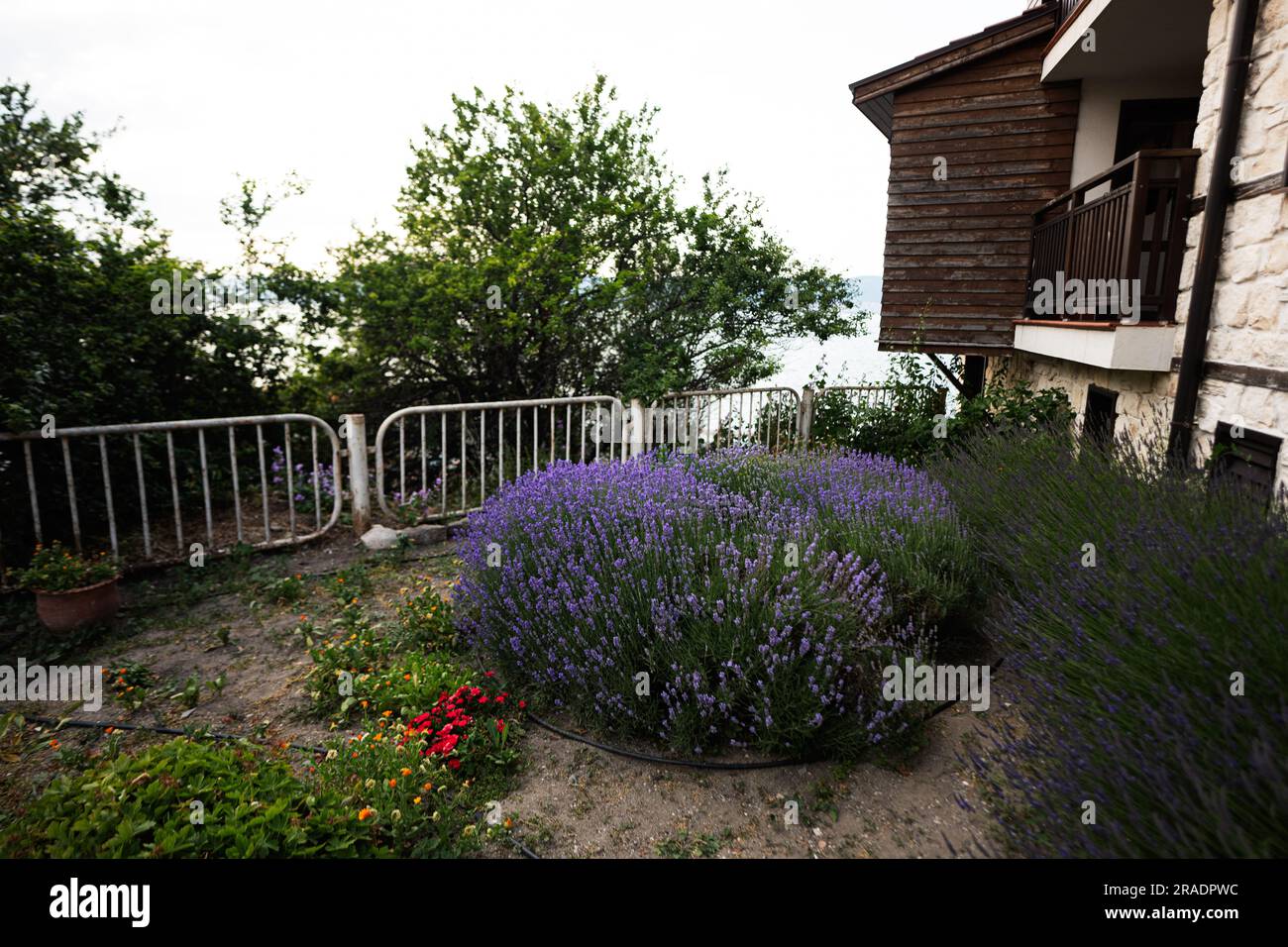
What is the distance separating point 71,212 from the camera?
622 centimetres

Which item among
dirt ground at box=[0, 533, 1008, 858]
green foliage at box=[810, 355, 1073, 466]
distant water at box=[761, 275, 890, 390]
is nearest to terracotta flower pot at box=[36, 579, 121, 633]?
dirt ground at box=[0, 533, 1008, 858]

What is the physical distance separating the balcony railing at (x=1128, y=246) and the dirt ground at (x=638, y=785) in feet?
13.7

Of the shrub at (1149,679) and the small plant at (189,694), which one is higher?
the shrub at (1149,679)

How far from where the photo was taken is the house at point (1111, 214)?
183 inches

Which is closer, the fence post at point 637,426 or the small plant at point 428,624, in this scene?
the small plant at point 428,624

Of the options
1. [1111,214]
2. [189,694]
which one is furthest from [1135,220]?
[189,694]

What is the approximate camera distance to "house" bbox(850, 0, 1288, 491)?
464 centimetres

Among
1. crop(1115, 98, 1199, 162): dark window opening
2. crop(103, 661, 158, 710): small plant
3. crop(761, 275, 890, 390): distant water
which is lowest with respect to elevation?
crop(103, 661, 158, 710): small plant

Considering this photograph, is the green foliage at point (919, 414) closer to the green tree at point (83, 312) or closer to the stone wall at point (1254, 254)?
the stone wall at point (1254, 254)

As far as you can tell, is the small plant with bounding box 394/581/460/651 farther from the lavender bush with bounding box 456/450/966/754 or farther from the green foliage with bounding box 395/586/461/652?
the lavender bush with bounding box 456/450/966/754

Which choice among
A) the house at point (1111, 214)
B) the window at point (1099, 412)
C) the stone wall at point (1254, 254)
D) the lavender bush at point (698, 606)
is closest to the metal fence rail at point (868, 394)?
the house at point (1111, 214)

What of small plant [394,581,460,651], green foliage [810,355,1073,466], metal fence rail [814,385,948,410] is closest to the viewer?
small plant [394,581,460,651]

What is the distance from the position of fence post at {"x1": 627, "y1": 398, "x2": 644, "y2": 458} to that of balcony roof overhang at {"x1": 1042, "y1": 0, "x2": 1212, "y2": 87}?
5907 mm
